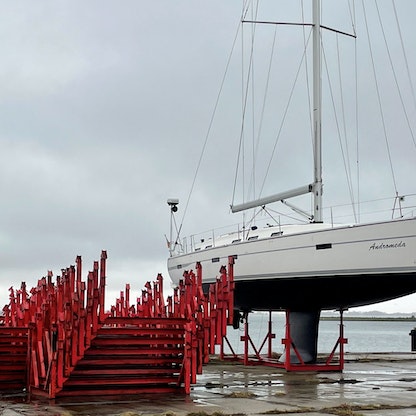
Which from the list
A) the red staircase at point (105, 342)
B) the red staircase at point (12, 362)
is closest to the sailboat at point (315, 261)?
the red staircase at point (105, 342)

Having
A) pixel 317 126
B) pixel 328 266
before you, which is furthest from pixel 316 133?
pixel 328 266

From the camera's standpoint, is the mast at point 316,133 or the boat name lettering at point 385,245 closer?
the boat name lettering at point 385,245

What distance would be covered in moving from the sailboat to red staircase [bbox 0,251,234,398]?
3464 millimetres

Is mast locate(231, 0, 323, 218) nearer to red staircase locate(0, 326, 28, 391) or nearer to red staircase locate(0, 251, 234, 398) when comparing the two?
red staircase locate(0, 251, 234, 398)

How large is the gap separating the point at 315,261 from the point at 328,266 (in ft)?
1.27

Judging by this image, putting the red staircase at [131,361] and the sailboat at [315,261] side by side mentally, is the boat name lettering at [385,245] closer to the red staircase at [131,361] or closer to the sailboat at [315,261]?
the sailboat at [315,261]

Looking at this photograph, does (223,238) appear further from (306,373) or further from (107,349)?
(107,349)

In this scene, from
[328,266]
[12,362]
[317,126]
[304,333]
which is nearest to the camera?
[12,362]

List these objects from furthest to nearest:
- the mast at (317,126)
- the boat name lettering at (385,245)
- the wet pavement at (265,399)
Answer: the mast at (317,126), the boat name lettering at (385,245), the wet pavement at (265,399)

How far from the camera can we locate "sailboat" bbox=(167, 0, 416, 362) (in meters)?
16.4

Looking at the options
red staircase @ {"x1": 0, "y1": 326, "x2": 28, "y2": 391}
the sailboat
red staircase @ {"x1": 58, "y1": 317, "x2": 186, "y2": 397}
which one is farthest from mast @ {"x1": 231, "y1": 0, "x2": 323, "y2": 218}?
red staircase @ {"x1": 0, "y1": 326, "x2": 28, "y2": 391}

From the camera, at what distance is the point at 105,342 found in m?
13.9

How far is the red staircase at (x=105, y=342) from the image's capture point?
13.1 m

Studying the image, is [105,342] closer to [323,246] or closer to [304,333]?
[323,246]
